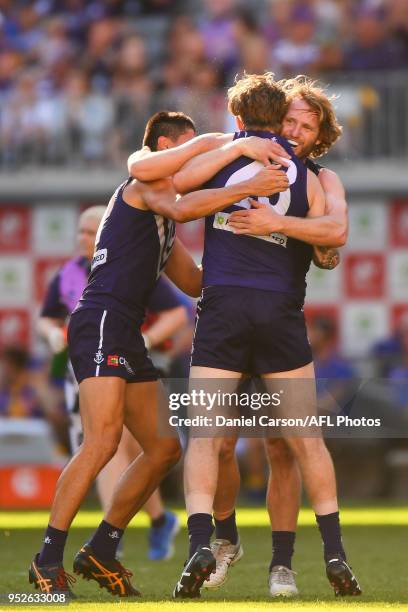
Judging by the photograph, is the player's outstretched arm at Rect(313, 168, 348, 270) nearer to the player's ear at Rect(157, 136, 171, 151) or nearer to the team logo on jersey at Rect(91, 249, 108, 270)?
the player's ear at Rect(157, 136, 171, 151)

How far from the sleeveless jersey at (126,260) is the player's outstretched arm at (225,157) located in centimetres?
34

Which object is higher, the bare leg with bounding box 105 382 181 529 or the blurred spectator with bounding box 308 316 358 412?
the blurred spectator with bounding box 308 316 358 412

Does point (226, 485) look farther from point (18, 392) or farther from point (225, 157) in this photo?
point (18, 392)

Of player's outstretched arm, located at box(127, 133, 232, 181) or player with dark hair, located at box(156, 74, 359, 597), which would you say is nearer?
player with dark hair, located at box(156, 74, 359, 597)

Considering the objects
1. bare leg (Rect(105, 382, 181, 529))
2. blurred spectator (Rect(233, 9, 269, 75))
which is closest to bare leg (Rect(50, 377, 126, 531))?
bare leg (Rect(105, 382, 181, 529))

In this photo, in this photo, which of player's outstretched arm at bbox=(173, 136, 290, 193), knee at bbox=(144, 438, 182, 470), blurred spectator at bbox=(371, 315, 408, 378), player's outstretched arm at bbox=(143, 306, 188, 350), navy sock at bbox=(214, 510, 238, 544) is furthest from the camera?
blurred spectator at bbox=(371, 315, 408, 378)

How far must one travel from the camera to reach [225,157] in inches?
258

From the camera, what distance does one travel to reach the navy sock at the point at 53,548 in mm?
6602

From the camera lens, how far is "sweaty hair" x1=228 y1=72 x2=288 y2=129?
262 inches

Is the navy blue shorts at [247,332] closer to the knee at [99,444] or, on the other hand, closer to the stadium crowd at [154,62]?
the knee at [99,444]

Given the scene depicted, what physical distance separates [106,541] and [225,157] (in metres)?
1.75

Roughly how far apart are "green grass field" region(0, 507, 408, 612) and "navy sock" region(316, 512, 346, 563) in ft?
0.58

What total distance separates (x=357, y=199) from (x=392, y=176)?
56 cm

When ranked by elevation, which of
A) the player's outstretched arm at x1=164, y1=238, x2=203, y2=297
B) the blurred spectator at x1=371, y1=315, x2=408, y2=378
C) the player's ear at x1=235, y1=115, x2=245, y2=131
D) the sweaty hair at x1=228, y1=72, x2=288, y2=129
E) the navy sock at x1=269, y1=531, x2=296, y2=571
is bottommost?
the navy sock at x1=269, y1=531, x2=296, y2=571
